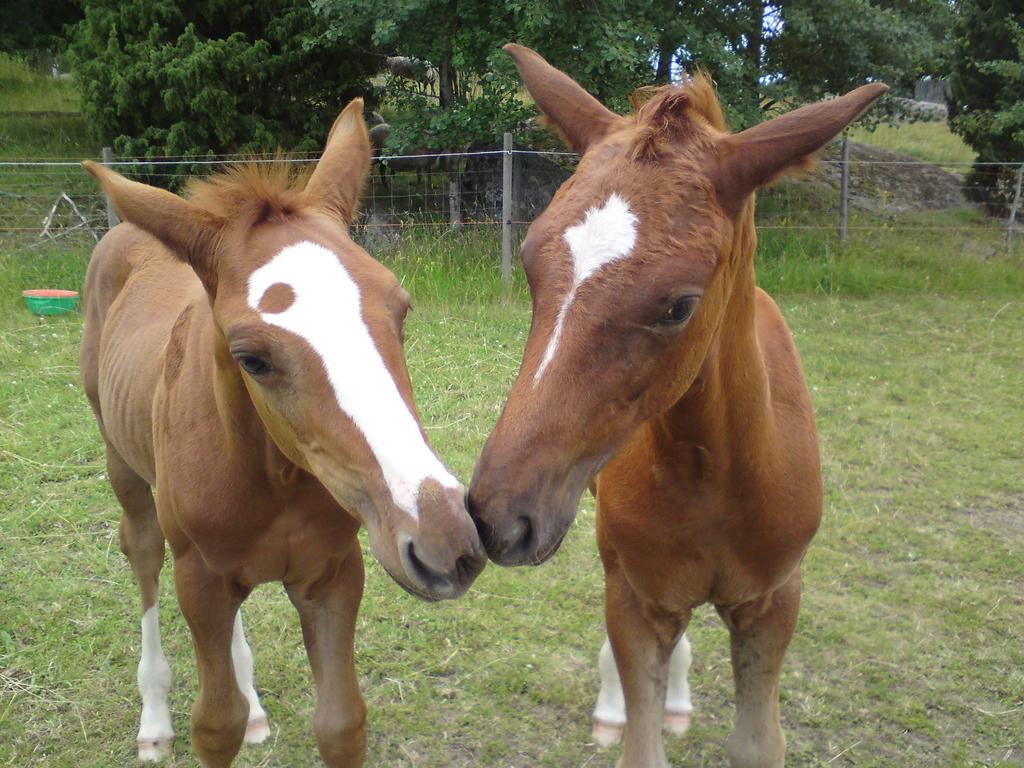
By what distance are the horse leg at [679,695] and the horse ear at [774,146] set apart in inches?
76.2

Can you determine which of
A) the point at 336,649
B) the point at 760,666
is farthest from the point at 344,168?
the point at 760,666

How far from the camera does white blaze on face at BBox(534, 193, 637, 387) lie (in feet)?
5.55

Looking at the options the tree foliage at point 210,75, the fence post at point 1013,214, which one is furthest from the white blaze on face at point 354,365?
the fence post at point 1013,214

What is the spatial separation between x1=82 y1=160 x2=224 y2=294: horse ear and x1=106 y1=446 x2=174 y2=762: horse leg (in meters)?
1.65


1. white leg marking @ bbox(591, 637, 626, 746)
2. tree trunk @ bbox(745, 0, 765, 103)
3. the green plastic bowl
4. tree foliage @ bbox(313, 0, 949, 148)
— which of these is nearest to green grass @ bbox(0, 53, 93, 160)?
the green plastic bowl

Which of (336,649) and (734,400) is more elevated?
(734,400)

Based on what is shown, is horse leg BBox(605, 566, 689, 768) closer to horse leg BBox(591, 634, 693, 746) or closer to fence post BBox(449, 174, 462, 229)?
horse leg BBox(591, 634, 693, 746)

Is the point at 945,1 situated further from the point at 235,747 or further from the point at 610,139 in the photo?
the point at 235,747

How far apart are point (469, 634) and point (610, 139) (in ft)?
8.04

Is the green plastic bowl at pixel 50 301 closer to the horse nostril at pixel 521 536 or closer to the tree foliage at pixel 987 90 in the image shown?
the horse nostril at pixel 521 536

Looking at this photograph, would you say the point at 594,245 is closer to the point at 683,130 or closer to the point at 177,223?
the point at 683,130

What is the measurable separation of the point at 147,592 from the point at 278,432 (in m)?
1.79

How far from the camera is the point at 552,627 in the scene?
378 centimetres

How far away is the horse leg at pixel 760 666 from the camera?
7.94ft
